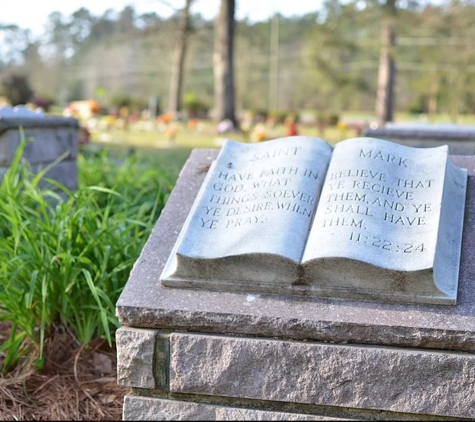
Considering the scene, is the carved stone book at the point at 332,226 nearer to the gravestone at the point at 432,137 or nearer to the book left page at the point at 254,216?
the book left page at the point at 254,216

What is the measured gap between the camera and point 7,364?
244cm

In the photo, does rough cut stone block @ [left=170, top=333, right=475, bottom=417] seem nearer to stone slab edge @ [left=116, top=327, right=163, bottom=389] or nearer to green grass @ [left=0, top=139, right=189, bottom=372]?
stone slab edge @ [left=116, top=327, right=163, bottom=389]

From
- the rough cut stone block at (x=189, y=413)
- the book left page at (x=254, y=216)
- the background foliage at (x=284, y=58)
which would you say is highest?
the book left page at (x=254, y=216)

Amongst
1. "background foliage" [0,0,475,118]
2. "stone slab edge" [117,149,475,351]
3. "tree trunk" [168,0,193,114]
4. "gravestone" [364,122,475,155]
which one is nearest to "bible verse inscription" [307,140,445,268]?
"stone slab edge" [117,149,475,351]

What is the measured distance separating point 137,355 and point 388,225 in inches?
30.5

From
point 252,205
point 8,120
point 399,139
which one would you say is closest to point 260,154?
point 252,205

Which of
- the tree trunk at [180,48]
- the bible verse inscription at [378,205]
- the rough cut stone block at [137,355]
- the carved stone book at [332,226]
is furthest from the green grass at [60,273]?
the tree trunk at [180,48]

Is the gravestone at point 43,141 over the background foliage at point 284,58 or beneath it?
over

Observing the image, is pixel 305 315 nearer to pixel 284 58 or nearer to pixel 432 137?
pixel 432 137

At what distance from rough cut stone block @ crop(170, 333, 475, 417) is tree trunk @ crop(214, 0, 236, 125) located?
541 inches

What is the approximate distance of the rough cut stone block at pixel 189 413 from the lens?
6.06ft

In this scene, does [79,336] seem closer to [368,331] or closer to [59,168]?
[368,331]

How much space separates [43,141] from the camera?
169 inches

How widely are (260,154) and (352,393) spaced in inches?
33.3
